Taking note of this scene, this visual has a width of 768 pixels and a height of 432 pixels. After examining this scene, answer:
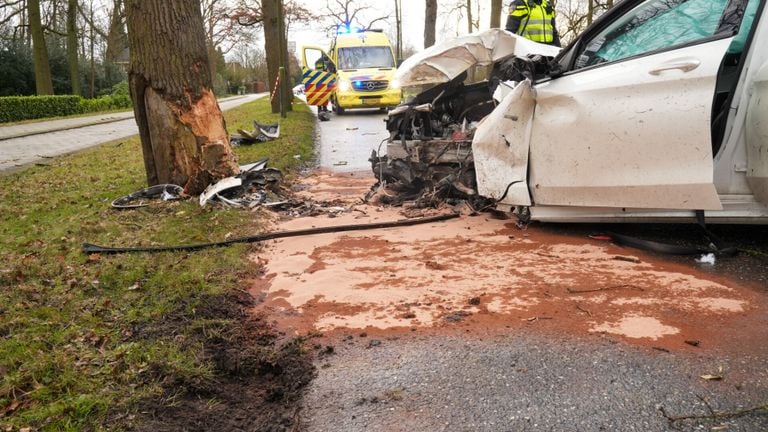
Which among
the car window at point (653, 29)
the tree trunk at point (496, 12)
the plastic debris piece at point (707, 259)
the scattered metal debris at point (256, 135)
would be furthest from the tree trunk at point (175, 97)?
the tree trunk at point (496, 12)

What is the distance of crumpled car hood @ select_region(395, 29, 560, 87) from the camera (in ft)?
20.0

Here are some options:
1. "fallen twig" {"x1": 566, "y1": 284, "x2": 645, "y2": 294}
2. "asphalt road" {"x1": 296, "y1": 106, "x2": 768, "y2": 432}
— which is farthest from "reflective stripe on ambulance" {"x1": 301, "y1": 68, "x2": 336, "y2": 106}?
"asphalt road" {"x1": 296, "y1": 106, "x2": 768, "y2": 432}

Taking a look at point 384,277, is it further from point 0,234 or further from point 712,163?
point 0,234

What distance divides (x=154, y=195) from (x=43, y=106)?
66.8 feet

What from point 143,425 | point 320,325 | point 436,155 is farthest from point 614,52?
point 143,425

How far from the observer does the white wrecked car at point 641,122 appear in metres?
3.69

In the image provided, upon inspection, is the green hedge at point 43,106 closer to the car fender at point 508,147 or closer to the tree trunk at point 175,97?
the tree trunk at point 175,97

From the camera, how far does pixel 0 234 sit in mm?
5363

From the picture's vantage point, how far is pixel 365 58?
19.3 meters

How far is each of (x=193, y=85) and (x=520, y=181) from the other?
396 centimetres

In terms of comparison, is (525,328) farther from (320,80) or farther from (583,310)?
(320,80)

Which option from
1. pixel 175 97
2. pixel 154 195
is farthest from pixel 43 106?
pixel 175 97

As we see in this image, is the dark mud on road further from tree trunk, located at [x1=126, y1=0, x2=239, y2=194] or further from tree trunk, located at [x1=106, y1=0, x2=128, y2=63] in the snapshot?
tree trunk, located at [x1=106, y1=0, x2=128, y2=63]

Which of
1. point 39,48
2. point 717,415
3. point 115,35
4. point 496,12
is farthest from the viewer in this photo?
point 115,35
